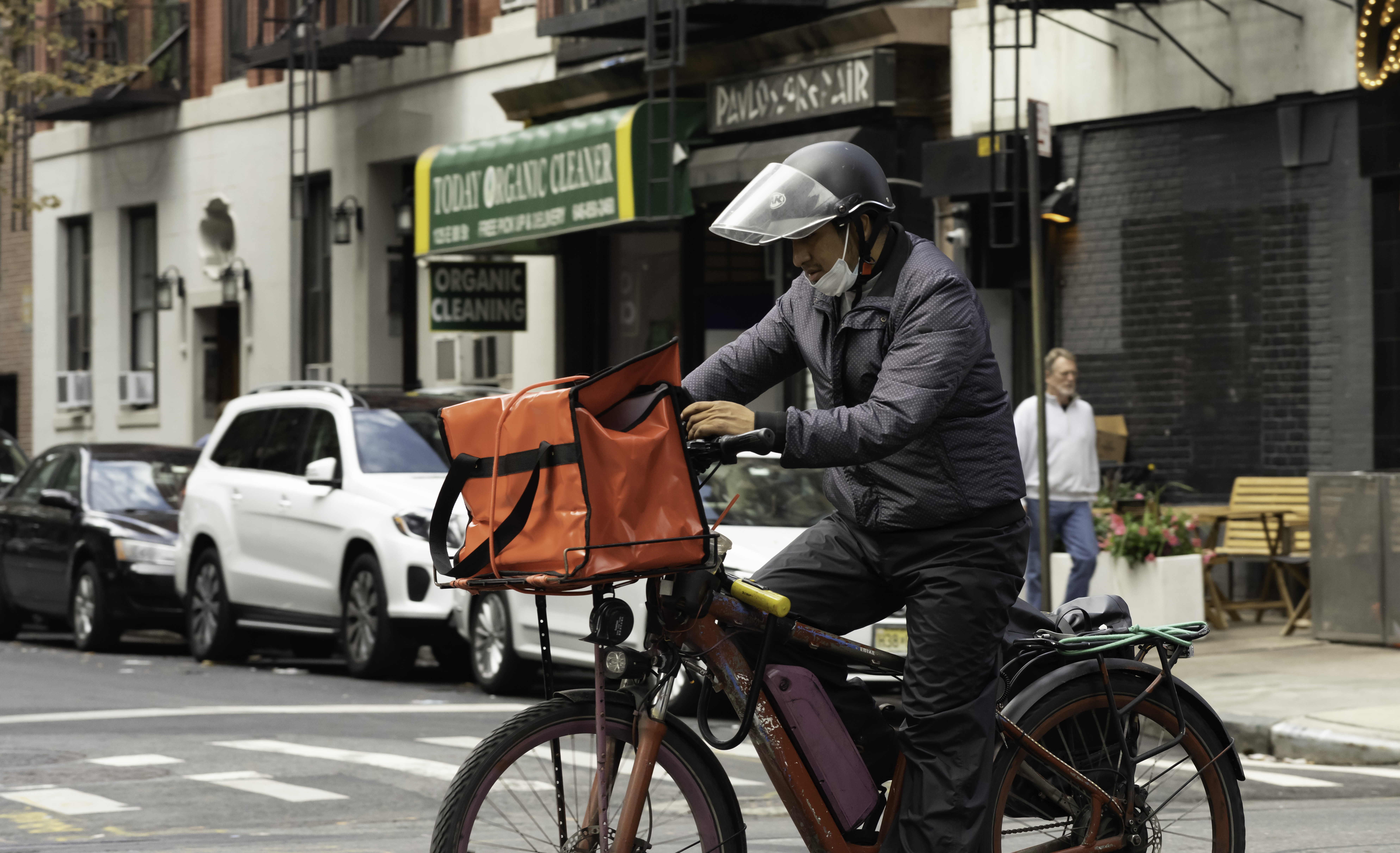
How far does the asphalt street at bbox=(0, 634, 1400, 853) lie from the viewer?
24.1ft

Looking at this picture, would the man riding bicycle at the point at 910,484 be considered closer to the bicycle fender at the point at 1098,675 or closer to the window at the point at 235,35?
the bicycle fender at the point at 1098,675

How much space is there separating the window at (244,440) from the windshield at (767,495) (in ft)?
12.9

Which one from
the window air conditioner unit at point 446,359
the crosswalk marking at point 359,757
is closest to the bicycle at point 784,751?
the crosswalk marking at point 359,757

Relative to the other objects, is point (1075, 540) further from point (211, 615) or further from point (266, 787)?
point (266, 787)

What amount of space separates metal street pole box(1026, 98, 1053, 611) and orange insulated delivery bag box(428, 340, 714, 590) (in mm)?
6738

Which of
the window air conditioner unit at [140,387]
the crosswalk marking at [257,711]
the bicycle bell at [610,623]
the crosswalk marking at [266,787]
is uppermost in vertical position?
the window air conditioner unit at [140,387]

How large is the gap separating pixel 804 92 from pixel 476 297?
556 cm

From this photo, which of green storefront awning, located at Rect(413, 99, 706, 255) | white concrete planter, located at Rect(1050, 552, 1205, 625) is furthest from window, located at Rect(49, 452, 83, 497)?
white concrete planter, located at Rect(1050, 552, 1205, 625)

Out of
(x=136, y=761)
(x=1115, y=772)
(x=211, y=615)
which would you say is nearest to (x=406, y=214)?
(x=211, y=615)

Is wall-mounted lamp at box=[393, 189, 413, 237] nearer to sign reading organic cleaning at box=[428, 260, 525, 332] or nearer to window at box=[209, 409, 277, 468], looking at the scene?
sign reading organic cleaning at box=[428, 260, 525, 332]

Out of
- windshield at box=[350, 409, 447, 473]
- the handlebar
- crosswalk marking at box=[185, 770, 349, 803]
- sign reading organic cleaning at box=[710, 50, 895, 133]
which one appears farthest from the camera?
sign reading organic cleaning at box=[710, 50, 895, 133]

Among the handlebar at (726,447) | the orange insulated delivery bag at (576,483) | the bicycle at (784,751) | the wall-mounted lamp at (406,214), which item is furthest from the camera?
the wall-mounted lamp at (406,214)

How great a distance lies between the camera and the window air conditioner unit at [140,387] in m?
29.8

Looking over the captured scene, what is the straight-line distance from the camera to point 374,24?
24578 mm
